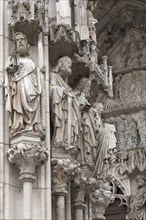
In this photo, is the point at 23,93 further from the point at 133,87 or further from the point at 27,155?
the point at 133,87

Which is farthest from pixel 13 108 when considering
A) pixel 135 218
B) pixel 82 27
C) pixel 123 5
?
pixel 123 5

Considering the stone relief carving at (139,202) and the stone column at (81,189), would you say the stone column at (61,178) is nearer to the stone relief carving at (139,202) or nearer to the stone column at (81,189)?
the stone column at (81,189)

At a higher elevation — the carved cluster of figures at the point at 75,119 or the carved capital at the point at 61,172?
the carved cluster of figures at the point at 75,119

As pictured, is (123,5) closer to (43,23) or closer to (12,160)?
(43,23)

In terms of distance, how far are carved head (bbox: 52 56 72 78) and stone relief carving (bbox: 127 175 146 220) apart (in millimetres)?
7158

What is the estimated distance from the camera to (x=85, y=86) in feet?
32.3

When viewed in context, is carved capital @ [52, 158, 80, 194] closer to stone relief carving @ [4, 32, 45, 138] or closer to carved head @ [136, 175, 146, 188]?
stone relief carving @ [4, 32, 45, 138]

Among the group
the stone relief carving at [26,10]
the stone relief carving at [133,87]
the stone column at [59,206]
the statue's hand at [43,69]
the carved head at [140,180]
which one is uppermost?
the stone relief carving at [133,87]

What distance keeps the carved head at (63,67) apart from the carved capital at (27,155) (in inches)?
51.4

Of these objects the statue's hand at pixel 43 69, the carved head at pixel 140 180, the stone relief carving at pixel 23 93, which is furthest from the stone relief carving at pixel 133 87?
the stone relief carving at pixel 23 93

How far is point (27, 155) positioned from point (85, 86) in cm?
209

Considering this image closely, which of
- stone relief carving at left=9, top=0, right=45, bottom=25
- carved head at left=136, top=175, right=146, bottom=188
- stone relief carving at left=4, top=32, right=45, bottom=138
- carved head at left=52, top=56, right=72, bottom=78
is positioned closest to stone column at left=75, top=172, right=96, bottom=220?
stone relief carving at left=4, top=32, right=45, bottom=138

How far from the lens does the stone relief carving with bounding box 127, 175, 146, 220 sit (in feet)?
51.4

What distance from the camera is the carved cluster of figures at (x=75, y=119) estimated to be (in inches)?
337
